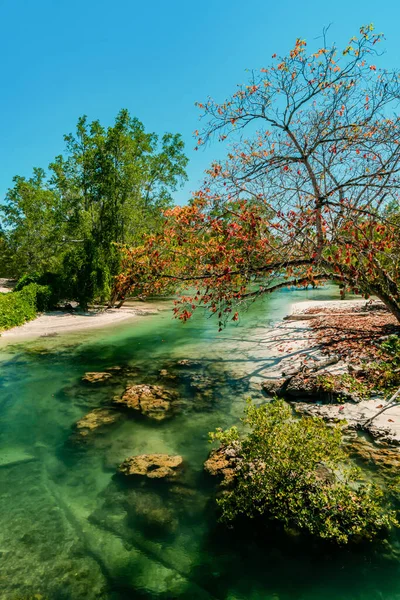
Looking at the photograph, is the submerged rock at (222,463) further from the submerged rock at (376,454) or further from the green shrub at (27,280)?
the green shrub at (27,280)

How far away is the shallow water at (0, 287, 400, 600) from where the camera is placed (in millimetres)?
3984

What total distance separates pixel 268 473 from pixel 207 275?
6.60 meters

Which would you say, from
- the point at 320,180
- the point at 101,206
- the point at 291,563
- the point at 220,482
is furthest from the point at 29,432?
the point at 101,206

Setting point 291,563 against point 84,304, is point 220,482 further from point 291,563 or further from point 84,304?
point 84,304

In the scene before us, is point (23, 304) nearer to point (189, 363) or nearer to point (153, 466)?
point (189, 363)

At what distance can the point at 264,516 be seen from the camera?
4.87m

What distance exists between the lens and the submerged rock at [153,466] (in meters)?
6.05

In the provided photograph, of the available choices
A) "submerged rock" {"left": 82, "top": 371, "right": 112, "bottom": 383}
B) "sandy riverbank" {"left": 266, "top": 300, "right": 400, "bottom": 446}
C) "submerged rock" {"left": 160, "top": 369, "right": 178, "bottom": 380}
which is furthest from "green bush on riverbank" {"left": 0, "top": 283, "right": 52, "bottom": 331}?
"sandy riverbank" {"left": 266, "top": 300, "right": 400, "bottom": 446}

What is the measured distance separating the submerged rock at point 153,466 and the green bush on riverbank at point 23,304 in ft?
53.0

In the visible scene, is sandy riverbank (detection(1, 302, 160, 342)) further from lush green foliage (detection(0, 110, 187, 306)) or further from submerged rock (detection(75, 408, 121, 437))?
submerged rock (detection(75, 408, 121, 437))

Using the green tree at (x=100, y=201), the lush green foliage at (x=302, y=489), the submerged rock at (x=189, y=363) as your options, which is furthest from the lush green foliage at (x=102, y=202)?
the lush green foliage at (x=302, y=489)

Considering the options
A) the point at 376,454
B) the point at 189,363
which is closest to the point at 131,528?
the point at 376,454

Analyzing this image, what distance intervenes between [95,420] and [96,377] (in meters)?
3.34

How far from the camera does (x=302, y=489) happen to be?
4586 mm
